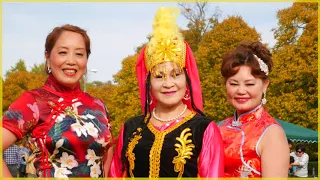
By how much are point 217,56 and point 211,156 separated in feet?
64.4

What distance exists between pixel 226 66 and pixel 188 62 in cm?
37

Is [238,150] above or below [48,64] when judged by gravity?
below

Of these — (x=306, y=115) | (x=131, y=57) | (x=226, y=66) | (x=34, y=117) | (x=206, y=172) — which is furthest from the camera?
(x=131, y=57)

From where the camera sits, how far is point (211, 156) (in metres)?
3.54

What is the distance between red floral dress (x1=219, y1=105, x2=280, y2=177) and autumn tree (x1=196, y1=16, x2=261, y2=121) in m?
16.8

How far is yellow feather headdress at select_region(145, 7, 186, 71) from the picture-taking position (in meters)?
3.80

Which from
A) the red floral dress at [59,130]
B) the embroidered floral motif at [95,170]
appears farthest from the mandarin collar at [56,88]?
the embroidered floral motif at [95,170]

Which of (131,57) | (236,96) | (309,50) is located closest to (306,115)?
(309,50)

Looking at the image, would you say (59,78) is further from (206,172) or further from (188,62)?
(206,172)

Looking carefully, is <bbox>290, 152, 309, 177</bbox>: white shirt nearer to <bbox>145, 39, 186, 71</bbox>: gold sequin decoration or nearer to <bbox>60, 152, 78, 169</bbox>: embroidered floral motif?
<bbox>145, 39, 186, 71</bbox>: gold sequin decoration

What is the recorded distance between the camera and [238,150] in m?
3.88

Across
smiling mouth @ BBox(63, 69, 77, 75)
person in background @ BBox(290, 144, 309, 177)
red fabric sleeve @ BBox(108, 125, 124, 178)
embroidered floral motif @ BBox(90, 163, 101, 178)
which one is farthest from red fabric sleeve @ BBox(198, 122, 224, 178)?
person in background @ BBox(290, 144, 309, 177)

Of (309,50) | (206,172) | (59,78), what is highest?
(309,50)

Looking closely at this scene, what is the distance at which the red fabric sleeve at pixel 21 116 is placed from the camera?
3.65m
